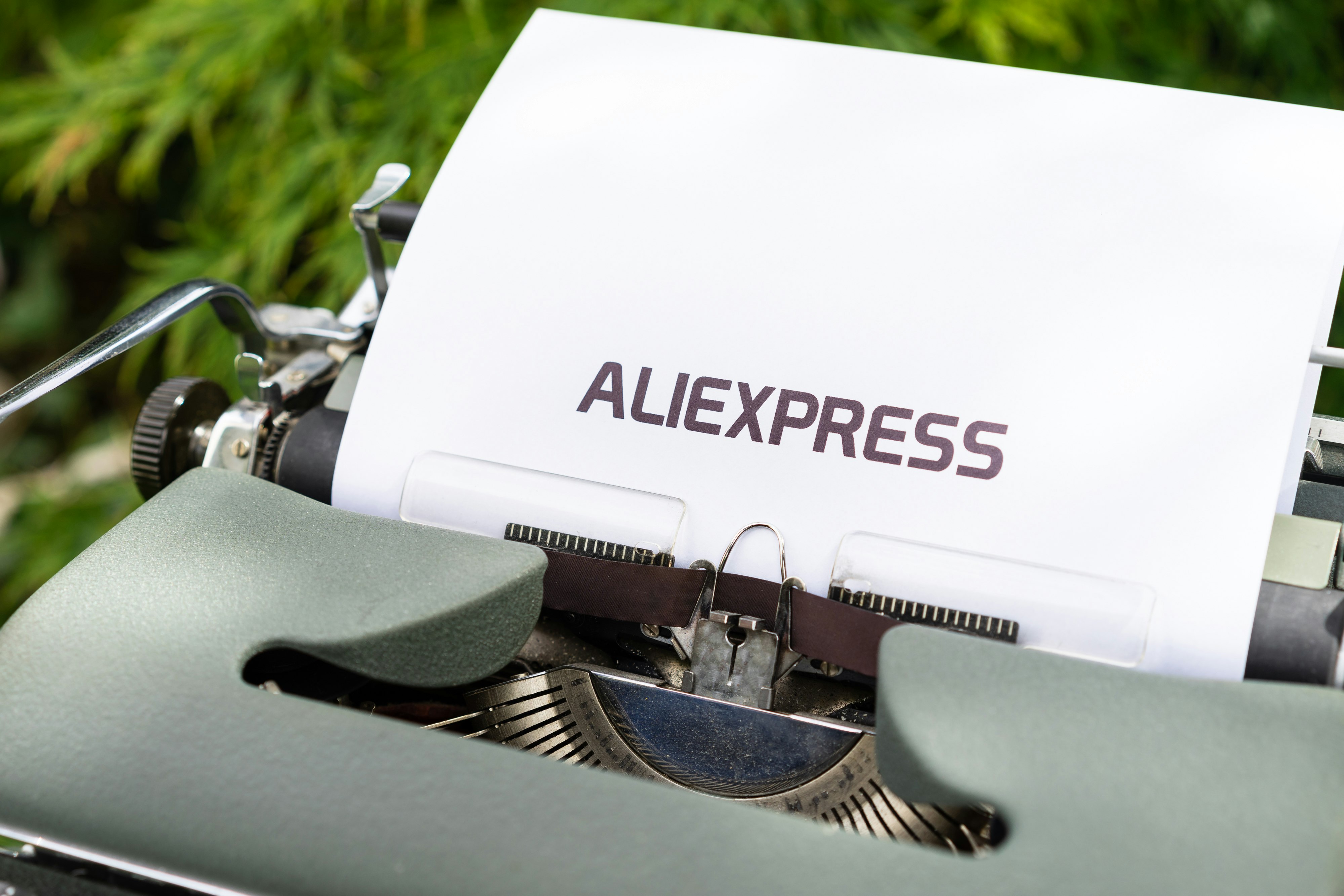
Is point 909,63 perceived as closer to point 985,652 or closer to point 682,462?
point 682,462

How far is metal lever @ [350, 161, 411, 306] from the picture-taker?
3.29ft

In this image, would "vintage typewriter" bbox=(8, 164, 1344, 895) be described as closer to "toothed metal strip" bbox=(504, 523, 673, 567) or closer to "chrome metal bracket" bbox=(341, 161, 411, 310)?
"toothed metal strip" bbox=(504, 523, 673, 567)

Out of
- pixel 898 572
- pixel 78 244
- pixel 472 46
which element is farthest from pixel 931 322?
pixel 78 244

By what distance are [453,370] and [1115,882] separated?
1.86ft

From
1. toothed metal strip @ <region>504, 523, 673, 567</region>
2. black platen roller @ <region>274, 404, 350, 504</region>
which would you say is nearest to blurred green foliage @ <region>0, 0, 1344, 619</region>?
black platen roller @ <region>274, 404, 350, 504</region>

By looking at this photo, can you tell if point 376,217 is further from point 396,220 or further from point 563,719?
point 563,719

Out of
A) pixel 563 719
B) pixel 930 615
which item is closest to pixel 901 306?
pixel 930 615

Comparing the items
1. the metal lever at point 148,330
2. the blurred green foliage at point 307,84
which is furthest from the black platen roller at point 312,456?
the blurred green foliage at point 307,84

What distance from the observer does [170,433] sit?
934 mm

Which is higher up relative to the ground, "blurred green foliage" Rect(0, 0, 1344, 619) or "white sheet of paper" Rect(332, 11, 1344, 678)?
"blurred green foliage" Rect(0, 0, 1344, 619)

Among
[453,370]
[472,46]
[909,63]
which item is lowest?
[453,370]

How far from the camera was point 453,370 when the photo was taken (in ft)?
2.86

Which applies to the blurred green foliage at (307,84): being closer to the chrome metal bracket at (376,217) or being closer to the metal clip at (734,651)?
the chrome metal bracket at (376,217)

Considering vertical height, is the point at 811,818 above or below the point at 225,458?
below
